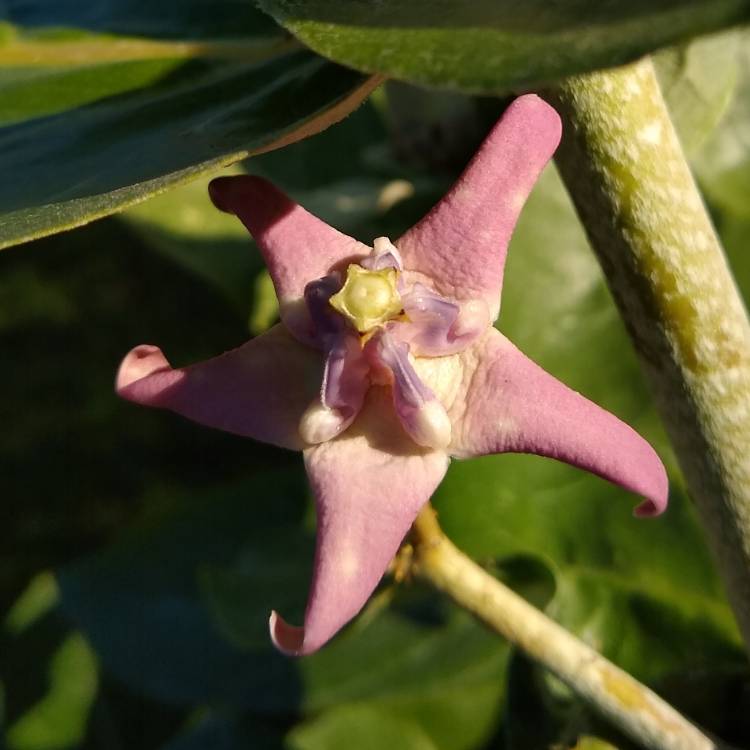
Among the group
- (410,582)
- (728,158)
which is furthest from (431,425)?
(728,158)

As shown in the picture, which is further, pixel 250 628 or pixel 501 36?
pixel 250 628

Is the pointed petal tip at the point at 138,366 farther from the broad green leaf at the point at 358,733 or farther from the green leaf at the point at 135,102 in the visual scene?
the broad green leaf at the point at 358,733

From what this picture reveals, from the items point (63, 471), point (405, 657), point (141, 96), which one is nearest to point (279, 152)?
point (405, 657)

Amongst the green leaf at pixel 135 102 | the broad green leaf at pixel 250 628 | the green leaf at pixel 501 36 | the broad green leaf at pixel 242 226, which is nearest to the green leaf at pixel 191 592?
the broad green leaf at pixel 250 628

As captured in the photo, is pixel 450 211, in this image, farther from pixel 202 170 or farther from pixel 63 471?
pixel 63 471

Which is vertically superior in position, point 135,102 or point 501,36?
point 501,36

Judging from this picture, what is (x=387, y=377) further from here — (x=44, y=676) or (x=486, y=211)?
(x=44, y=676)
